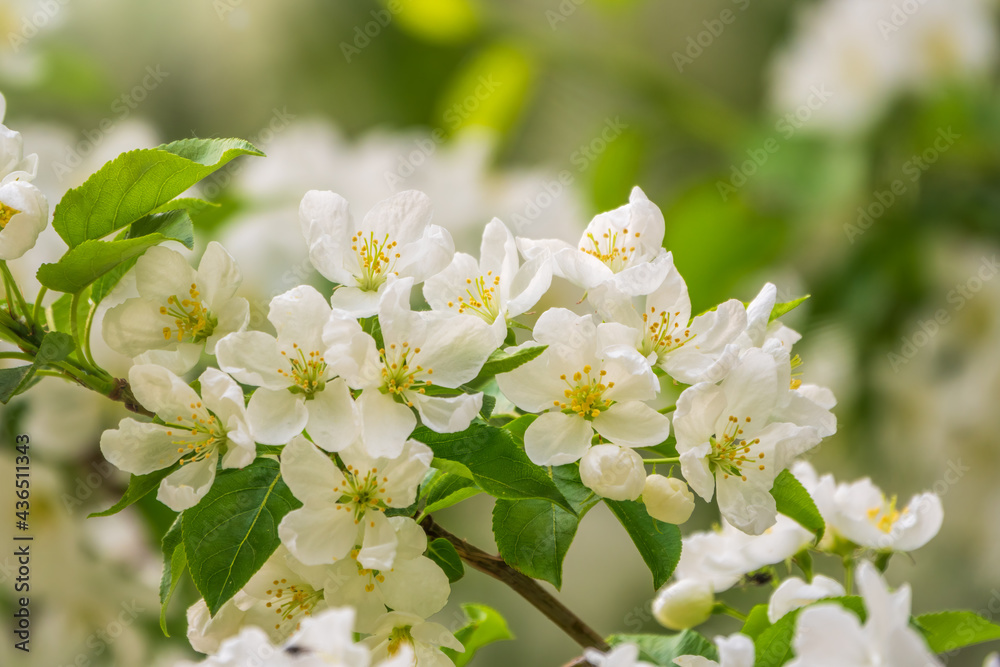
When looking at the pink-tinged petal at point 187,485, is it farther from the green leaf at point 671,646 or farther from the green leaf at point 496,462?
the green leaf at point 671,646

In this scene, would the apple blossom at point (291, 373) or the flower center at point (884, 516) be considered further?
the flower center at point (884, 516)

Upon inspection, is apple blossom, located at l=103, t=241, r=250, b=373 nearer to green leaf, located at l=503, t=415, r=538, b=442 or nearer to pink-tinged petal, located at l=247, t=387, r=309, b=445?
pink-tinged petal, located at l=247, t=387, r=309, b=445

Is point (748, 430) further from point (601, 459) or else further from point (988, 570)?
point (988, 570)

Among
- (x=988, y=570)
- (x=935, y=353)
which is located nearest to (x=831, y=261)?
(x=935, y=353)

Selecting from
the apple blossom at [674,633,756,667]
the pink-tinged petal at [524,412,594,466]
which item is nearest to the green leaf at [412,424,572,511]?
the pink-tinged petal at [524,412,594,466]

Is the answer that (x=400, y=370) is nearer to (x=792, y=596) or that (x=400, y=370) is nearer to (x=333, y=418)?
(x=333, y=418)

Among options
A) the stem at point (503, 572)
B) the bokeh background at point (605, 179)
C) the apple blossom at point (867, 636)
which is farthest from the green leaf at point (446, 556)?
the bokeh background at point (605, 179)
